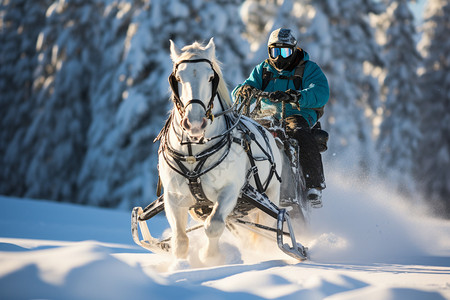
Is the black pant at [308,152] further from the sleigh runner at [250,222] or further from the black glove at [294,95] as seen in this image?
the sleigh runner at [250,222]

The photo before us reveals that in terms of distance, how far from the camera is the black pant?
633 cm

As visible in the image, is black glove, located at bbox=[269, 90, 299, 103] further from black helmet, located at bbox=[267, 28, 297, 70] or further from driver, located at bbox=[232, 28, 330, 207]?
black helmet, located at bbox=[267, 28, 297, 70]

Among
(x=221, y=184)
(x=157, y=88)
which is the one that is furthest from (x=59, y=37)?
(x=221, y=184)

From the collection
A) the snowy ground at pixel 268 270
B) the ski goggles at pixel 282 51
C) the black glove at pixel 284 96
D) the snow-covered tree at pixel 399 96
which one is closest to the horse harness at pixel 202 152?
the black glove at pixel 284 96

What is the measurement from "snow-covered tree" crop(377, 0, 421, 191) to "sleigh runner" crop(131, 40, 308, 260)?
18.0m

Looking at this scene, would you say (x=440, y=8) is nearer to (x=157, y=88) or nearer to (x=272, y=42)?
(x=157, y=88)

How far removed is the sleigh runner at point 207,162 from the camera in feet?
14.5

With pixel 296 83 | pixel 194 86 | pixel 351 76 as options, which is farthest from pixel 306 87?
pixel 351 76

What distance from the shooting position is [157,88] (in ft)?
59.3

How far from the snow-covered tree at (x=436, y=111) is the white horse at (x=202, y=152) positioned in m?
21.1

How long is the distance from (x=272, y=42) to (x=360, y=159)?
51.8ft

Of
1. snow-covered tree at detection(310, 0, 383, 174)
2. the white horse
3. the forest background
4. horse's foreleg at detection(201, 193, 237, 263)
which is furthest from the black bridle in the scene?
snow-covered tree at detection(310, 0, 383, 174)

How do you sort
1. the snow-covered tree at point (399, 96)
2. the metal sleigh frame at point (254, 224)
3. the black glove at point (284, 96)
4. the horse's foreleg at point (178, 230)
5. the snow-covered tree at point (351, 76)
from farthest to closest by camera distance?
the snow-covered tree at point (399, 96) < the snow-covered tree at point (351, 76) < the black glove at point (284, 96) < the metal sleigh frame at point (254, 224) < the horse's foreleg at point (178, 230)

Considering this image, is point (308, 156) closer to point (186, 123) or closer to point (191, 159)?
point (191, 159)
